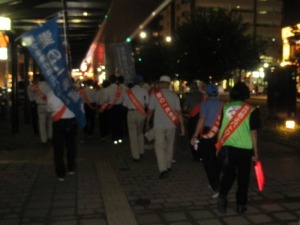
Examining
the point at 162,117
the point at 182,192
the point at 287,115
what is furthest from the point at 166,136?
the point at 287,115

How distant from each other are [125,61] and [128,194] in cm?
950

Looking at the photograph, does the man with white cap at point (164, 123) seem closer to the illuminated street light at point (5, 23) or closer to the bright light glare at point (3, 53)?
the illuminated street light at point (5, 23)

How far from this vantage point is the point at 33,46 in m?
7.20

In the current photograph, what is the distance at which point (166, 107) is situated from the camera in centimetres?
767

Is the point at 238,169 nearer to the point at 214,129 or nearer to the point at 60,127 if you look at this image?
the point at 214,129

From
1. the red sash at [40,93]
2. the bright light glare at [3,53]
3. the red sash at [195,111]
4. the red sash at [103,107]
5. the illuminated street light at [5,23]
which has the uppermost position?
the illuminated street light at [5,23]

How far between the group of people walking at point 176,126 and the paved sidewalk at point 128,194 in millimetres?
289

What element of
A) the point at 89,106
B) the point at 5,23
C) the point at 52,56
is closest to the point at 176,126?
the point at 52,56

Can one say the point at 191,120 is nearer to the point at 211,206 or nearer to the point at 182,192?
the point at 182,192

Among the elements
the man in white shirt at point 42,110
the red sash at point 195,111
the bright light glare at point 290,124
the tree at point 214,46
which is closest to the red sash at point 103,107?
the man in white shirt at point 42,110

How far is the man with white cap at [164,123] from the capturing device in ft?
24.9

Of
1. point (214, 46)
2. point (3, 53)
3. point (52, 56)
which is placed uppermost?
point (214, 46)

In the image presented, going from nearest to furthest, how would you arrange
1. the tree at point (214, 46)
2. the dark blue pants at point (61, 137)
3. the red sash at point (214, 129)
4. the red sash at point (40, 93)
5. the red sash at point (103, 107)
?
the red sash at point (214, 129) < the dark blue pants at point (61, 137) < the red sash at point (40, 93) < the red sash at point (103, 107) < the tree at point (214, 46)

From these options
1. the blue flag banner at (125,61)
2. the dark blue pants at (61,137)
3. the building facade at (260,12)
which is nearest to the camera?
the dark blue pants at (61,137)
